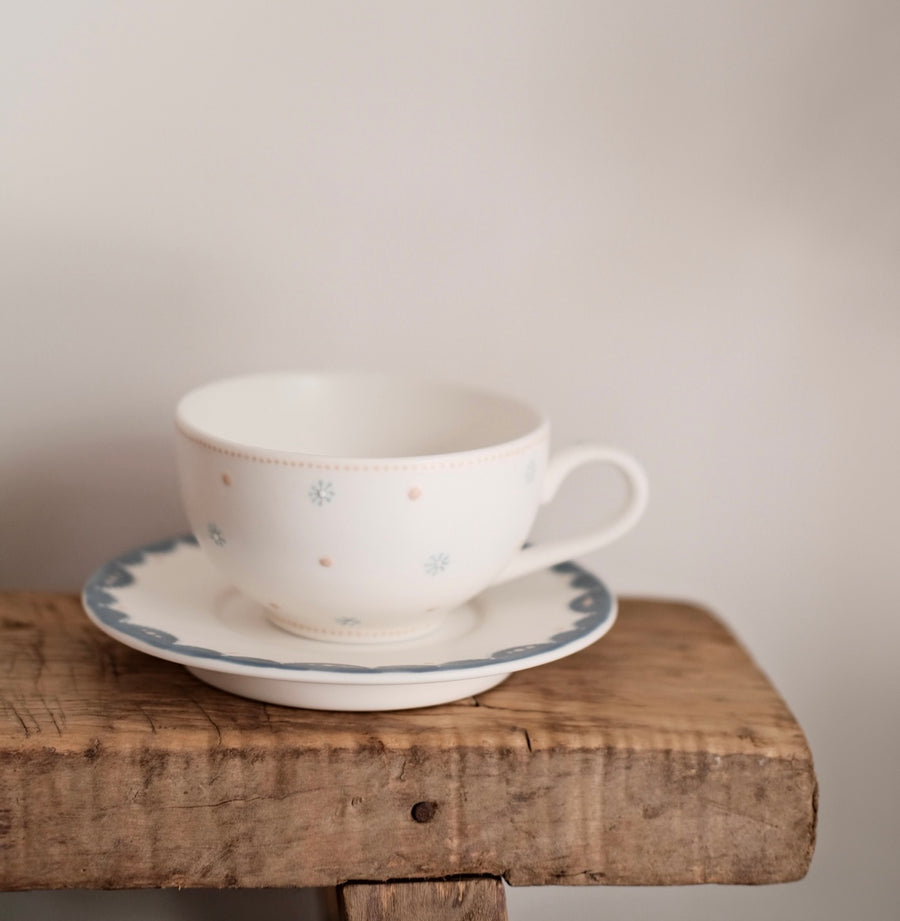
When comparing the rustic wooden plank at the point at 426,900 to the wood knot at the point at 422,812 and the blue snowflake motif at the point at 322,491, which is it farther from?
the blue snowflake motif at the point at 322,491

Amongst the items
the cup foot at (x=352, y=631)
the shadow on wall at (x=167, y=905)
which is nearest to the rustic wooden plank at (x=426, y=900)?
the cup foot at (x=352, y=631)

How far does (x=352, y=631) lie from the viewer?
58 centimetres

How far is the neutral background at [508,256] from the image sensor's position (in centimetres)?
75

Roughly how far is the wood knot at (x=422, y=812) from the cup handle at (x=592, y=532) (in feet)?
0.48

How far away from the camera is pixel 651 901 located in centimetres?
88

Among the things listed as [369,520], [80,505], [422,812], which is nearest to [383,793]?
[422,812]

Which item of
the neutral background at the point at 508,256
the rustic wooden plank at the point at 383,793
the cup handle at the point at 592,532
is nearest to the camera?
the rustic wooden plank at the point at 383,793

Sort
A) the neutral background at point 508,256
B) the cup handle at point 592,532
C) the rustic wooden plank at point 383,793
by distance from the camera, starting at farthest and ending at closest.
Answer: the neutral background at point 508,256 → the cup handle at point 592,532 → the rustic wooden plank at point 383,793

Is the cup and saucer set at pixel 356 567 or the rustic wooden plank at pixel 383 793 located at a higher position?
the cup and saucer set at pixel 356 567

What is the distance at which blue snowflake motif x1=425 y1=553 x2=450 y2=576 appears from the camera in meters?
0.54

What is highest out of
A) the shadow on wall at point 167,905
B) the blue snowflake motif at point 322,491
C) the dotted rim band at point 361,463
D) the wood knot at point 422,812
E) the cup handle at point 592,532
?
the dotted rim band at point 361,463

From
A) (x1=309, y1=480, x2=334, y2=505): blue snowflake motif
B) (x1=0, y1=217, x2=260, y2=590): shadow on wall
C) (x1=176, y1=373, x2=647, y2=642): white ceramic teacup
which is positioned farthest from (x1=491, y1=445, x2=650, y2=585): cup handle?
A: (x1=0, y1=217, x2=260, y2=590): shadow on wall

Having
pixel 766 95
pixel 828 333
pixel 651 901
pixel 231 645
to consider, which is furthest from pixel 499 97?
pixel 651 901

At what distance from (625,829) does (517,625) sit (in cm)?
13
